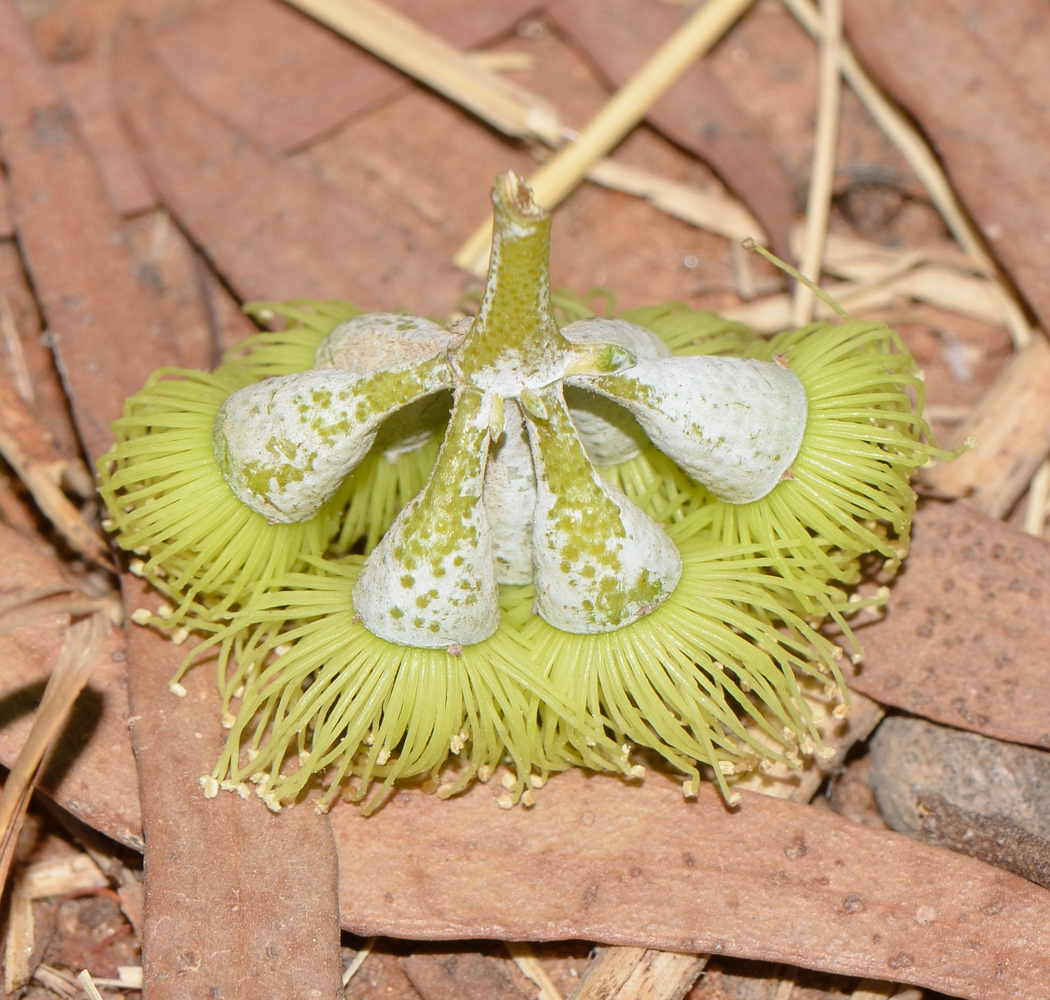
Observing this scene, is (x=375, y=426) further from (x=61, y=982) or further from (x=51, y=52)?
(x=51, y=52)

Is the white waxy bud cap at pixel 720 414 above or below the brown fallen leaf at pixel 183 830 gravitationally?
above

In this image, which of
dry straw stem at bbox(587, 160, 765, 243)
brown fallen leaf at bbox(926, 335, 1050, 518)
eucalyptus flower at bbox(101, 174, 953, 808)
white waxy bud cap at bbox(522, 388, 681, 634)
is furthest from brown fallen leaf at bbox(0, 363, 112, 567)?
brown fallen leaf at bbox(926, 335, 1050, 518)

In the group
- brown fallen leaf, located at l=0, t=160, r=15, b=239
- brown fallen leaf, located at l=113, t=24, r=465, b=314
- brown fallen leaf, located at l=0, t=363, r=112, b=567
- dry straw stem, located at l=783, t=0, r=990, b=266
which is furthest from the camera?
dry straw stem, located at l=783, t=0, r=990, b=266

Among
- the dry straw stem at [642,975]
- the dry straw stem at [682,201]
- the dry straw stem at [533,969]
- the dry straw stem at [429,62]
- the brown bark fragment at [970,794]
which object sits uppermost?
the dry straw stem at [429,62]

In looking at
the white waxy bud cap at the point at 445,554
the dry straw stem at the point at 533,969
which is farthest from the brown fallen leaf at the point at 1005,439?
the dry straw stem at the point at 533,969

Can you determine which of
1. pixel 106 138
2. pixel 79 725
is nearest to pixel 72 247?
pixel 106 138

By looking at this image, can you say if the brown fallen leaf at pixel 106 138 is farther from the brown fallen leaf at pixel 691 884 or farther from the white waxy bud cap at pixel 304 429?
the brown fallen leaf at pixel 691 884

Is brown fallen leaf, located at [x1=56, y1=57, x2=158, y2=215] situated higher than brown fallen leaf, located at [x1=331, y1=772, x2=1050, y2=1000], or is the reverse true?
brown fallen leaf, located at [x1=56, y1=57, x2=158, y2=215]

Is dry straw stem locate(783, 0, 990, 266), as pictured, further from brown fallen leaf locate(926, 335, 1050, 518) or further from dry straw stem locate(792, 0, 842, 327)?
brown fallen leaf locate(926, 335, 1050, 518)
